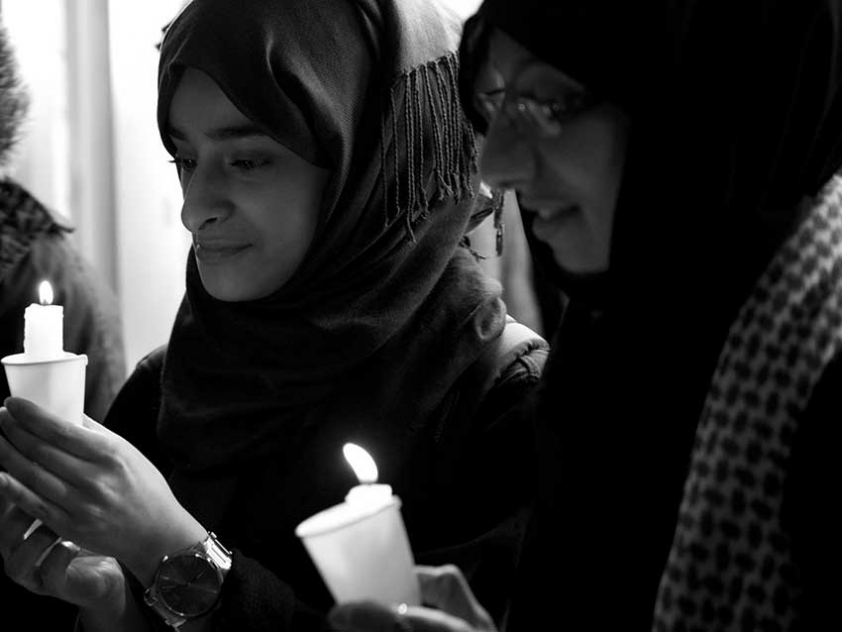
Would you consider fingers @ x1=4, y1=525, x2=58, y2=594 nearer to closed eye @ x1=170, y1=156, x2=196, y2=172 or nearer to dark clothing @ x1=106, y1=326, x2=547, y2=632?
dark clothing @ x1=106, y1=326, x2=547, y2=632

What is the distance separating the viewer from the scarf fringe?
153 centimetres

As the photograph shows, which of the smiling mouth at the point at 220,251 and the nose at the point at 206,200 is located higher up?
the nose at the point at 206,200

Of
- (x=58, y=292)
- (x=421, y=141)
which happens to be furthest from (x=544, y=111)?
(x=58, y=292)

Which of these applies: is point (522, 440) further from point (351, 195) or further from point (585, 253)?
point (585, 253)

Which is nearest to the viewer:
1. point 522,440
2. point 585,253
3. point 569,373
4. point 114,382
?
point 585,253

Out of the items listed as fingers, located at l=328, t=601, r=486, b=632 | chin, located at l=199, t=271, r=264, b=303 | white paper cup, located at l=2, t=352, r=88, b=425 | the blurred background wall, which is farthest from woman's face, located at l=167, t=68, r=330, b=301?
the blurred background wall

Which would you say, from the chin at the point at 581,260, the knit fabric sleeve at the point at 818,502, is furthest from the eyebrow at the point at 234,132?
the knit fabric sleeve at the point at 818,502

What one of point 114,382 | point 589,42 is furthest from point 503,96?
point 114,382

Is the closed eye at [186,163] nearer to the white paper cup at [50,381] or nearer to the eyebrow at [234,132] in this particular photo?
the eyebrow at [234,132]

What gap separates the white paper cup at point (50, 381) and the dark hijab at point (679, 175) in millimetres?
548

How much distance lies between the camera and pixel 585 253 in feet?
3.42

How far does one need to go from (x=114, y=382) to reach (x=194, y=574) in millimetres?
744

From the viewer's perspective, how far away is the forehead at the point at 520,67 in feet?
3.29

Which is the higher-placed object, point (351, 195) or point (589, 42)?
point (589, 42)
